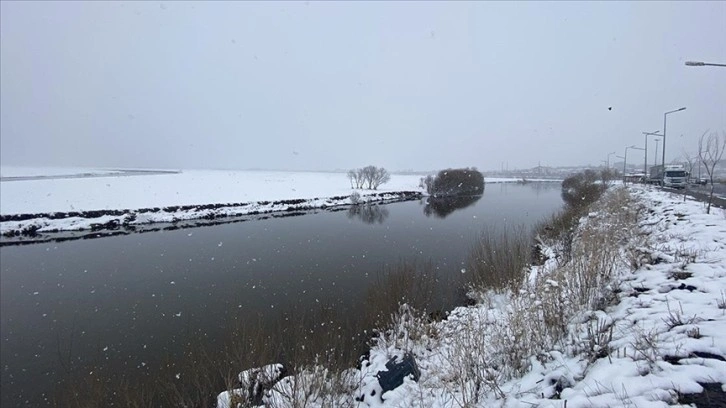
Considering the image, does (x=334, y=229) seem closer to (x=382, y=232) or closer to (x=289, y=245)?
(x=382, y=232)

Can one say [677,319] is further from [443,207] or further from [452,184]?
[452,184]

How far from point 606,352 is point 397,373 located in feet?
10.9

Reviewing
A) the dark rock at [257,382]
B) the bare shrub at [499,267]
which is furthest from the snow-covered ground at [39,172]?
the bare shrub at [499,267]

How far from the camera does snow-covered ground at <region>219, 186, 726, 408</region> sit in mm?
3292

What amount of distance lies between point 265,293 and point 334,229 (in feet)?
40.5

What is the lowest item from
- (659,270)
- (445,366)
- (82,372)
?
(82,372)

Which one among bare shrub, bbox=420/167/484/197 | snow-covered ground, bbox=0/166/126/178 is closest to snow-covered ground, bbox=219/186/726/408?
bare shrub, bbox=420/167/484/197

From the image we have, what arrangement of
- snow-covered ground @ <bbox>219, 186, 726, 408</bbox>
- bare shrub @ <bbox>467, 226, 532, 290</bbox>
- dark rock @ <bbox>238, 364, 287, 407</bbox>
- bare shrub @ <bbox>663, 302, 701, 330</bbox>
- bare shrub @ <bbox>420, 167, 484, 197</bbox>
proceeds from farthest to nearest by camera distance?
bare shrub @ <bbox>420, 167, 484, 197</bbox> → bare shrub @ <bbox>467, 226, 532, 290</bbox> → dark rock @ <bbox>238, 364, 287, 407</bbox> → bare shrub @ <bbox>663, 302, 701, 330</bbox> → snow-covered ground @ <bbox>219, 186, 726, 408</bbox>

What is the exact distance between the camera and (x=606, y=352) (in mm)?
4086

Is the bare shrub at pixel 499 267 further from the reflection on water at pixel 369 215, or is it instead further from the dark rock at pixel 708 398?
the reflection on water at pixel 369 215

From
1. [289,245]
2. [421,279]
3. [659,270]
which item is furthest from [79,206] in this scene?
[659,270]

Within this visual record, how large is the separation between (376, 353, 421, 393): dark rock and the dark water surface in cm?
345

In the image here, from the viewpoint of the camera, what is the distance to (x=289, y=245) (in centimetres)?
1834

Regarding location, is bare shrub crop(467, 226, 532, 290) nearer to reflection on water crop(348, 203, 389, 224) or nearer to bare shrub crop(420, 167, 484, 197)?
reflection on water crop(348, 203, 389, 224)
